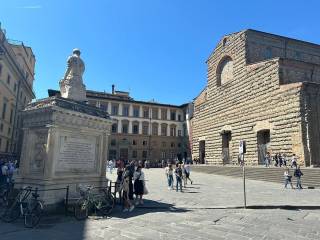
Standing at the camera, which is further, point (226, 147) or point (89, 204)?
point (226, 147)

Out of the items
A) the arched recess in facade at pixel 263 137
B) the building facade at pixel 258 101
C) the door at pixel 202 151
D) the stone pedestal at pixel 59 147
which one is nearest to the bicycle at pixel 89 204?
the stone pedestal at pixel 59 147

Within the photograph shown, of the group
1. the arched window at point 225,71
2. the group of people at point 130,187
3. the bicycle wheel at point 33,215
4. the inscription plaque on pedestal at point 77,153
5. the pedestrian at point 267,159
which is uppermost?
the arched window at point 225,71

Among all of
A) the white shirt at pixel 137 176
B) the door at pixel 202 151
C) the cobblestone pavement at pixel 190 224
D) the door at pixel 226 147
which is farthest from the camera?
the door at pixel 202 151

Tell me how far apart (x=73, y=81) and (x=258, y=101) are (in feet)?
76.5

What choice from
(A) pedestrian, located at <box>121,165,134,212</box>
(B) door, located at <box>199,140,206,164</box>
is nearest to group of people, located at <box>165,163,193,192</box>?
(A) pedestrian, located at <box>121,165,134,212</box>

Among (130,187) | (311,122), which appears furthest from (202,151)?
(130,187)

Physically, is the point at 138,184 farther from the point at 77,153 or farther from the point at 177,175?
the point at 177,175

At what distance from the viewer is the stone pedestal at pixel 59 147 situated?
871 cm

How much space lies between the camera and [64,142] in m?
9.09

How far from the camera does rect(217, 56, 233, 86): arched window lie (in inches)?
1425

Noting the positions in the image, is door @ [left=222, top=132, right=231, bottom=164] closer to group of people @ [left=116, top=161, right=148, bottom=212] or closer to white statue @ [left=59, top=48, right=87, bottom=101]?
group of people @ [left=116, top=161, right=148, bottom=212]

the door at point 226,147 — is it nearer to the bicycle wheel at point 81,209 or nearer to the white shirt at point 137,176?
the white shirt at point 137,176

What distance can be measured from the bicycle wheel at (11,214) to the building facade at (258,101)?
2177 centimetres

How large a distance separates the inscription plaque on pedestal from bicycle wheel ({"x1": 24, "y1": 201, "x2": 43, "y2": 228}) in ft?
5.12
